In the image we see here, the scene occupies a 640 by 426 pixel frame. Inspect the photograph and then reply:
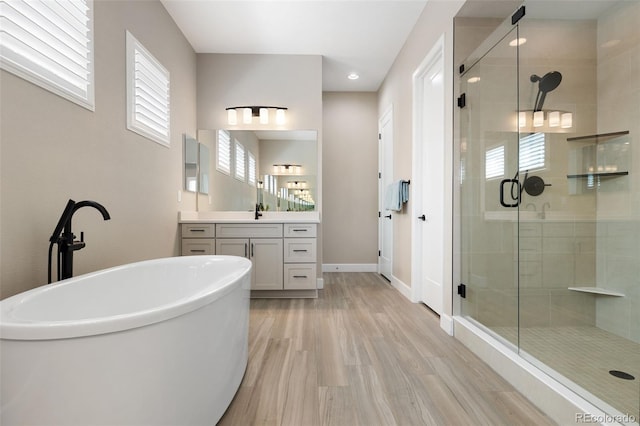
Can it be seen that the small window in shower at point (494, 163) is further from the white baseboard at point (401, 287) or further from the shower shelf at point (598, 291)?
the white baseboard at point (401, 287)

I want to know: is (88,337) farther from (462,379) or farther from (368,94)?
(368,94)

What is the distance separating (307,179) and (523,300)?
8.58 ft

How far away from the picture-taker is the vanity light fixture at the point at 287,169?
3904 millimetres

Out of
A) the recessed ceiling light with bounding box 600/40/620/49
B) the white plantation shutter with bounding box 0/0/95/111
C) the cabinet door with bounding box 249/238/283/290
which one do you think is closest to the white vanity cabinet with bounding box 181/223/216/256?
the cabinet door with bounding box 249/238/283/290

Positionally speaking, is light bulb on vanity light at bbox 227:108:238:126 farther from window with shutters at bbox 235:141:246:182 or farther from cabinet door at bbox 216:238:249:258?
cabinet door at bbox 216:238:249:258

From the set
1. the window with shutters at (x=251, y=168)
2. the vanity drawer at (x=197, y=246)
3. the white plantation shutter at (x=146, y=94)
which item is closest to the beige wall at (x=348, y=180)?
the window with shutters at (x=251, y=168)

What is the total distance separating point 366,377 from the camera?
68.8 inches

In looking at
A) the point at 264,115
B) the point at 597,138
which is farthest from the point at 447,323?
the point at 264,115

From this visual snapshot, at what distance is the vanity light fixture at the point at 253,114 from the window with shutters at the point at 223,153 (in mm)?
179

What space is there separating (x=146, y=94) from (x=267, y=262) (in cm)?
192

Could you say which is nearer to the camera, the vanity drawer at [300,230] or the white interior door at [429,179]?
the white interior door at [429,179]

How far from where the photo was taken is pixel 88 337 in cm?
86

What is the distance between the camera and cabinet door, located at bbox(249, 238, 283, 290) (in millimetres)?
3363

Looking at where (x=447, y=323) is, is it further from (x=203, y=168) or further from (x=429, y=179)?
(x=203, y=168)
